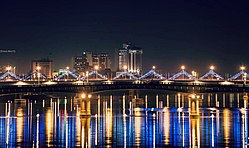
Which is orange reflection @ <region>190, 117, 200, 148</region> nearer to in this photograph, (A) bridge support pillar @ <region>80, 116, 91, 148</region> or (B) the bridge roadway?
(A) bridge support pillar @ <region>80, 116, 91, 148</region>

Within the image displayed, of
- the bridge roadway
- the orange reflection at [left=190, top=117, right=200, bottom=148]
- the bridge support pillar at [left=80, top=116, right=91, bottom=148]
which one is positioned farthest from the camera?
the bridge roadway

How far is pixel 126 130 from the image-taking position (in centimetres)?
5800

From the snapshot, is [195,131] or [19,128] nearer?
[195,131]

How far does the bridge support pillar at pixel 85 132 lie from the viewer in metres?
47.4

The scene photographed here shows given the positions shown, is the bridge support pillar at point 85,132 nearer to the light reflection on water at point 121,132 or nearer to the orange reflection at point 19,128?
the light reflection on water at point 121,132

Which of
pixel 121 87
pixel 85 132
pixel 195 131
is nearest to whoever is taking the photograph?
pixel 85 132

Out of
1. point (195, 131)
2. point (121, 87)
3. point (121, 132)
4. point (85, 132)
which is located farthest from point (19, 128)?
point (121, 87)

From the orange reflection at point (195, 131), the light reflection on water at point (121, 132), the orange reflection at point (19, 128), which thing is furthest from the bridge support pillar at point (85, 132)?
the orange reflection at point (195, 131)

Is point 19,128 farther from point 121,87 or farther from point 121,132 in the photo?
point 121,87

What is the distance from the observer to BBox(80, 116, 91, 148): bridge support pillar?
155 ft

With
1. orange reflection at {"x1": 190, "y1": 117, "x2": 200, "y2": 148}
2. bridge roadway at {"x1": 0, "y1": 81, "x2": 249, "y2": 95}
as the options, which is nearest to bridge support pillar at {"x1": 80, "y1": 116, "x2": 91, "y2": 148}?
orange reflection at {"x1": 190, "y1": 117, "x2": 200, "y2": 148}

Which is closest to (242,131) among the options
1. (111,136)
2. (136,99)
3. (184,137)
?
(184,137)

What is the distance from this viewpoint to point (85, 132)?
55406 millimetres

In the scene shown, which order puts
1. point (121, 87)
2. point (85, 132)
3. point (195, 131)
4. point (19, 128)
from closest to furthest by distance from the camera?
point (85, 132), point (195, 131), point (19, 128), point (121, 87)
